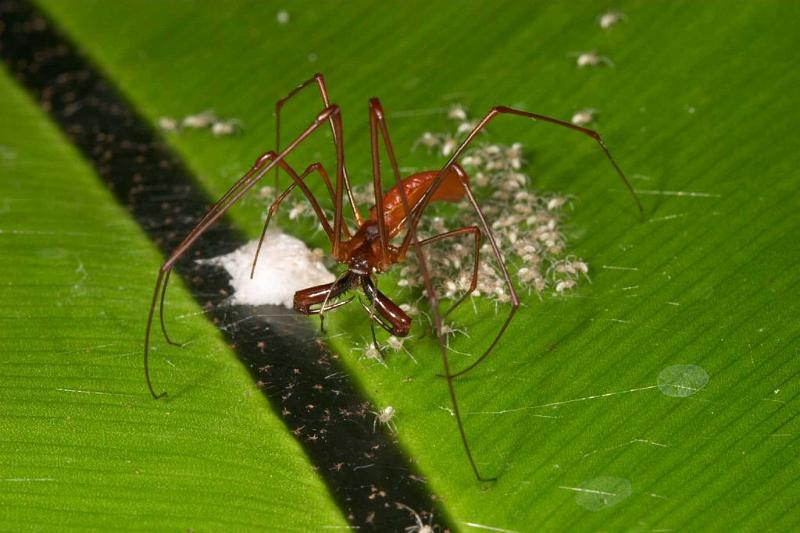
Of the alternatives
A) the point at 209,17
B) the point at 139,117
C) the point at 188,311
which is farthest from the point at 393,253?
the point at 209,17

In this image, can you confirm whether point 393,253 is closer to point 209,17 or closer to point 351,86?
point 351,86

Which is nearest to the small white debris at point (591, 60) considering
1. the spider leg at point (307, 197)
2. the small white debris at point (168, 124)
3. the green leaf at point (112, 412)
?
the spider leg at point (307, 197)

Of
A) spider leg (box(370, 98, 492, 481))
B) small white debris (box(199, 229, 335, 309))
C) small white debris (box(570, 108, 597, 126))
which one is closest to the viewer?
spider leg (box(370, 98, 492, 481))

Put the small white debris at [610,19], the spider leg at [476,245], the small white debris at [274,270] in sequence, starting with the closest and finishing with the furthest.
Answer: the spider leg at [476,245]
the small white debris at [274,270]
the small white debris at [610,19]

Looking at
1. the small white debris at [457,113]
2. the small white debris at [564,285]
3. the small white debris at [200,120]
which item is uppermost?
the small white debris at [457,113]

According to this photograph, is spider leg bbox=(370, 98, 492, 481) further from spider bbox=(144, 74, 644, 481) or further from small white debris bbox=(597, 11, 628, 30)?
small white debris bbox=(597, 11, 628, 30)

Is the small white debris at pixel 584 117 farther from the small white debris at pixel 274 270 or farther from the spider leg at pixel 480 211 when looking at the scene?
the small white debris at pixel 274 270

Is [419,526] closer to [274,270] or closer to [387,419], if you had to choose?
[387,419]

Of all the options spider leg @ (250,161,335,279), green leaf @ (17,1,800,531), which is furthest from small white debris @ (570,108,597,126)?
spider leg @ (250,161,335,279)
